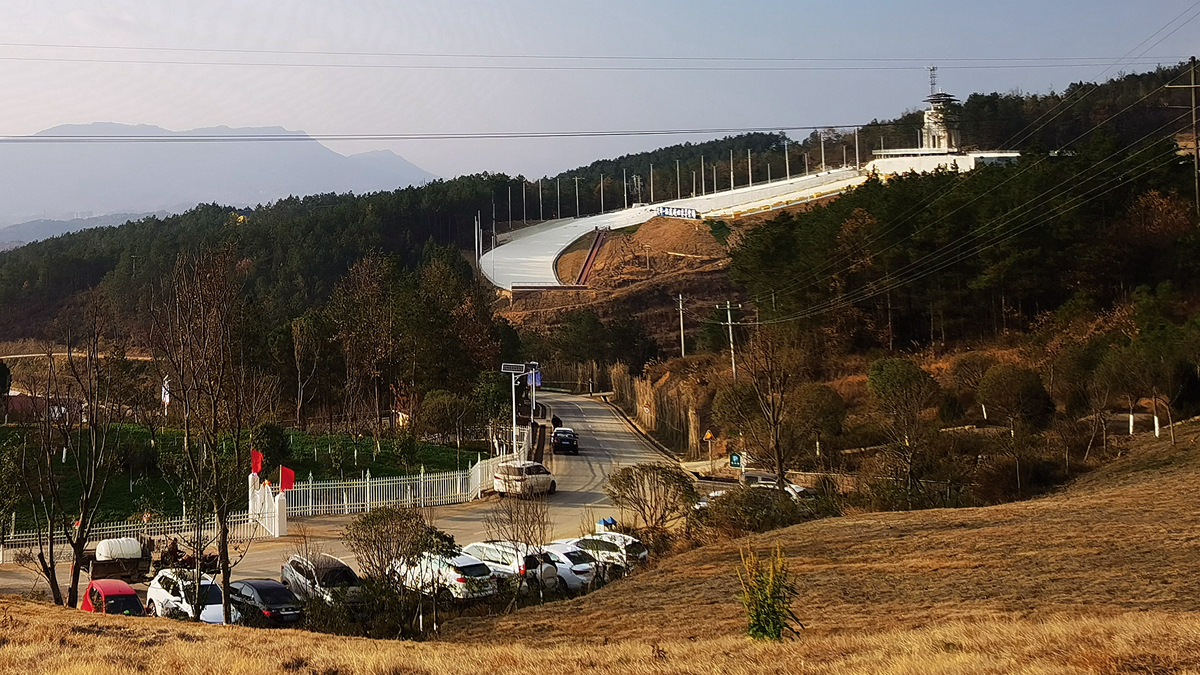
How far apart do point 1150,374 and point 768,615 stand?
2189cm

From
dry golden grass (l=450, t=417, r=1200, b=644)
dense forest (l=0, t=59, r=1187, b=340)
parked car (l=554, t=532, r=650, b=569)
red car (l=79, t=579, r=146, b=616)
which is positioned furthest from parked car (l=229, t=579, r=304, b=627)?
dense forest (l=0, t=59, r=1187, b=340)

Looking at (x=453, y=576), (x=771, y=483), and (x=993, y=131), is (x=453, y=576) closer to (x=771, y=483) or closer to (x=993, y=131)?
(x=771, y=483)

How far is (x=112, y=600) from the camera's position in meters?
15.9

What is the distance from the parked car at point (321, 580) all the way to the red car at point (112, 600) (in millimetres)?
2323

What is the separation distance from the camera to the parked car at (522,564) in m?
17.3

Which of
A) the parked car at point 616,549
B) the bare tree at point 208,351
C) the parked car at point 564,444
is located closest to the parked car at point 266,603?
the bare tree at point 208,351

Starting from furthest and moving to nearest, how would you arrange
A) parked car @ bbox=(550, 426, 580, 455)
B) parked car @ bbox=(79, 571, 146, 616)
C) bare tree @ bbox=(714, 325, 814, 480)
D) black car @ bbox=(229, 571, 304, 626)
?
1. parked car @ bbox=(550, 426, 580, 455)
2. bare tree @ bbox=(714, 325, 814, 480)
3. parked car @ bbox=(79, 571, 146, 616)
4. black car @ bbox=(229, 571, 304, 626)

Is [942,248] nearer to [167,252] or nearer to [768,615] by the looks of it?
[768,615]

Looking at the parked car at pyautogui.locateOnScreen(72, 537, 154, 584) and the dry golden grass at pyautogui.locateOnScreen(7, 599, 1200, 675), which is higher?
the dry golden grass at pyautogui.locateOnScreen(7, 599, 1200, 675)

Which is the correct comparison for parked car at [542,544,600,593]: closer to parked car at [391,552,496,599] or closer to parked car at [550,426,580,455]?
parked car at [391,552,496,599]

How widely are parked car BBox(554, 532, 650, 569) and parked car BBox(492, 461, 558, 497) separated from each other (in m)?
8.78

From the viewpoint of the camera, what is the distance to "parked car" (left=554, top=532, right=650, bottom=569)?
18.7 meters

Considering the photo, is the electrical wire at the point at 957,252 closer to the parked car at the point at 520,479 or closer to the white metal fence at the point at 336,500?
the parked car at the point at 520,479

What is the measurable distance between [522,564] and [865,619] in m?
7.62
